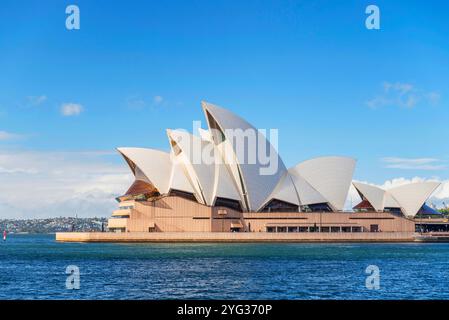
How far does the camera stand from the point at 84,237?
92500mm

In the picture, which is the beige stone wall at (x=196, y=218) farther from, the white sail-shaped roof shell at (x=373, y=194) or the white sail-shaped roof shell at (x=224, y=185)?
the white sail-shaped roof shell at (x=373, y=194)

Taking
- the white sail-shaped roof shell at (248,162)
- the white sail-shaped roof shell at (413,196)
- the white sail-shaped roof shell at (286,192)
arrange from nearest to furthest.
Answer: the white sail-shaped roof shell at (248,162)
the white sail-shaped roof shell at (286,192)
the white sail-shaped roof shell at (413,196)

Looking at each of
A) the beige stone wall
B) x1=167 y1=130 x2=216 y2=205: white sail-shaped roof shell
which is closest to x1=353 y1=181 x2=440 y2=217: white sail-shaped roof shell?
the beige stone wall

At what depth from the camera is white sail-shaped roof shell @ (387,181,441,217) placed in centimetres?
9806

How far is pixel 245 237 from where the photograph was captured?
284 ft

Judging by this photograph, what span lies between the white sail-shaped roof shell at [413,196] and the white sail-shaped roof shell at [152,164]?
35.5 metres

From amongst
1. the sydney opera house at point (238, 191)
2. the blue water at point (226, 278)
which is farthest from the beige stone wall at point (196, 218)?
the blue water at point (226, 278)

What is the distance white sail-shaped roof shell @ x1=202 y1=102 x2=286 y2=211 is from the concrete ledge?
633 cm

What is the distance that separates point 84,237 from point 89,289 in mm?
60546

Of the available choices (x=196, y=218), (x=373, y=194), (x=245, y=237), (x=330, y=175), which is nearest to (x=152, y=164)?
(x=196, y=218)

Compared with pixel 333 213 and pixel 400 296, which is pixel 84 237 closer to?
pixel 333 213

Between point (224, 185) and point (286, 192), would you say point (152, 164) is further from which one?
point (286, 192)

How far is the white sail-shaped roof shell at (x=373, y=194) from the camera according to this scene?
9712cm
